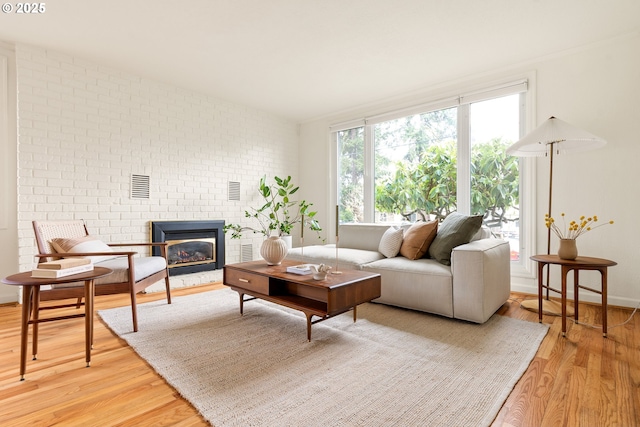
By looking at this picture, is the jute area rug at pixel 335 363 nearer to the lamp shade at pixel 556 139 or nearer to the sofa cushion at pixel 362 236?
the sofa cushion at pixel 362 236

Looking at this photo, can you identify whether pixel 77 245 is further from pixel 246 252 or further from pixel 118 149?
pixel 246 252

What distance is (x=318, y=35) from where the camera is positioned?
9.57 feet

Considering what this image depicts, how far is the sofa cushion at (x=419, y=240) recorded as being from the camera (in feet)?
9.94

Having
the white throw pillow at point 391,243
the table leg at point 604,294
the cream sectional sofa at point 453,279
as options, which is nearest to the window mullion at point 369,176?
the white throw pillow at point 391,243

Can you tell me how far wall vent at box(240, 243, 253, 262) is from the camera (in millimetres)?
4938

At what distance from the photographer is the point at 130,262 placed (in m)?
2.26

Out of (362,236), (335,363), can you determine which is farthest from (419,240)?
(335,363)

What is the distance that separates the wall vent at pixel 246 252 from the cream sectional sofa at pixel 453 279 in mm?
2041

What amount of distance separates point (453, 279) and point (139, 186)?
143 inches

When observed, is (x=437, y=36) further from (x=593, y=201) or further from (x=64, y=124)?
(x=64, y=124)

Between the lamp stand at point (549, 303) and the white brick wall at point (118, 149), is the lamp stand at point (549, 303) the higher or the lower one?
the lower one

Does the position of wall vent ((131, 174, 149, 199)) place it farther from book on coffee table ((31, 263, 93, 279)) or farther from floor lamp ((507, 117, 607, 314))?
floor lamp ((507, 117, 607, 314))

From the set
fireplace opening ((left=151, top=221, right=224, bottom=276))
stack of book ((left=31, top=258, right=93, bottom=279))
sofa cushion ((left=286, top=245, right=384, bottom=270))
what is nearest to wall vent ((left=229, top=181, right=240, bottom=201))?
fireplace opening ((left=151, top=221, right=224, bottom=276))

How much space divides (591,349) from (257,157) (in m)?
4.52
